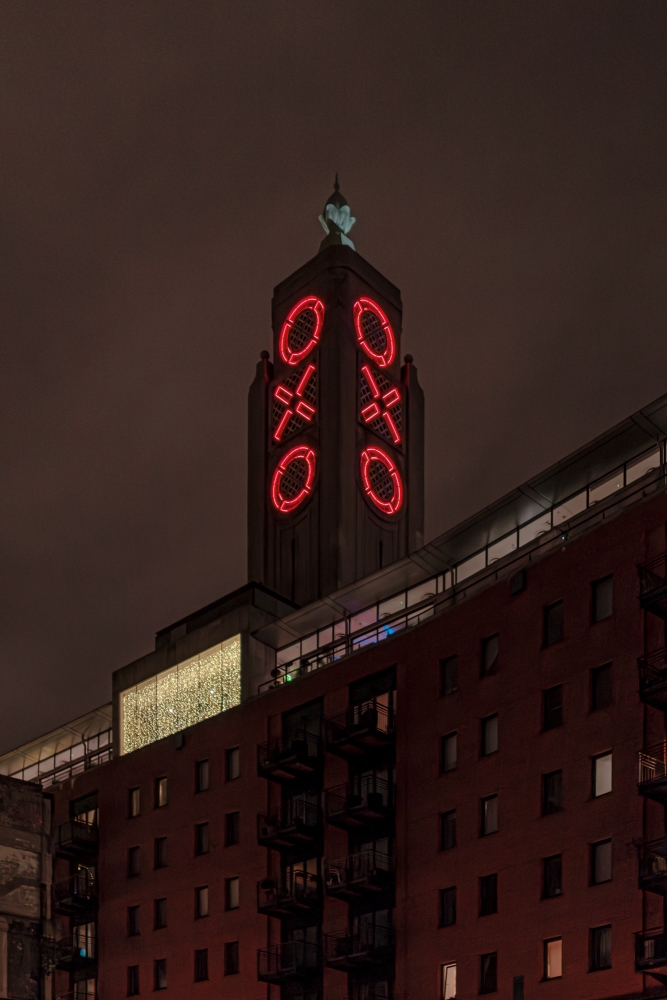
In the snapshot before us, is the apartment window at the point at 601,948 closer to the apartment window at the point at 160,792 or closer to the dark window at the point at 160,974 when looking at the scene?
the dark window at the point at 160,974

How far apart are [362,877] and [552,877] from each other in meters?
10.2

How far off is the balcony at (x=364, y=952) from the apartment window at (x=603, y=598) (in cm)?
1660

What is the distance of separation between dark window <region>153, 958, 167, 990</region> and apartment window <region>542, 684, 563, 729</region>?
2519cm

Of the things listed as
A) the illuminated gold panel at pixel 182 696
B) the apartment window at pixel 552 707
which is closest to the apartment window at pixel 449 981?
the apartment window at pixel 552 707

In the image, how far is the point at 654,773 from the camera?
181ft

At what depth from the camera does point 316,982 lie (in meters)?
68.1

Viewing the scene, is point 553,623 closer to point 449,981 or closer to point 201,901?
point 449,981

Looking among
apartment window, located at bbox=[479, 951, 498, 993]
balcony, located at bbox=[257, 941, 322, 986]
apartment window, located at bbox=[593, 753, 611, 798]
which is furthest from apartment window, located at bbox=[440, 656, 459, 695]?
balcony, located at bbox=[257, 941, 322, 986]

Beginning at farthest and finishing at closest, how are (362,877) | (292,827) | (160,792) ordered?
1. (160,792)
2. (292,827)
3. (362,877)

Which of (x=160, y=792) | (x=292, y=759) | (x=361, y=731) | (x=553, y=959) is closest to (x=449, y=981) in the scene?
(x=553, y=959)

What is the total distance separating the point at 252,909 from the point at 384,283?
4754 centimetres

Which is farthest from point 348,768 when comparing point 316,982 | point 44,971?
point 44,971

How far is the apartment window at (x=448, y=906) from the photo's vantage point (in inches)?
2454

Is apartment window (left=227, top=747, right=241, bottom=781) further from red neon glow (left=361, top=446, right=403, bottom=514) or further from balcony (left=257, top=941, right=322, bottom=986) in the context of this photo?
red neon glow (left=361, top=446, right=403, bottom=514)
